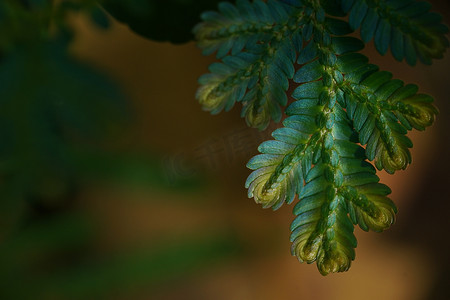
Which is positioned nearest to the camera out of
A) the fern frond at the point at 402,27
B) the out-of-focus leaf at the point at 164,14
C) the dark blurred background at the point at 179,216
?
the fern frond at the point at 402,27

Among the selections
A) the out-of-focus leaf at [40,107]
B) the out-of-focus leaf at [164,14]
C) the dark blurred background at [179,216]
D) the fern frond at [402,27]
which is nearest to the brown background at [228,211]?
the dark blurred background at [179,216]

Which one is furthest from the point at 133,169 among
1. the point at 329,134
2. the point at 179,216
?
the point at 329,134

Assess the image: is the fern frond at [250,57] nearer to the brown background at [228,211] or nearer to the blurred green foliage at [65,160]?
the blurred green foliage at [65,160]

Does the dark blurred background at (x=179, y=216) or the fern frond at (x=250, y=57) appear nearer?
the fern frond at (x=250, y=57)

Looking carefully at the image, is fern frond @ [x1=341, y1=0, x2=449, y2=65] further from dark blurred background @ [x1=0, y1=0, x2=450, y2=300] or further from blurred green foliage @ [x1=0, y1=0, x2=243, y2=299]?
dark blurred background @ [x1=0, y1=0, x2=450, y2=300]

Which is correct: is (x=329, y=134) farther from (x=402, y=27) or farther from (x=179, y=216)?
(x=179, y=216)

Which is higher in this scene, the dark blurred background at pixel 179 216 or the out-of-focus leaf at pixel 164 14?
the out-of-focus leaf at pixel 164 14

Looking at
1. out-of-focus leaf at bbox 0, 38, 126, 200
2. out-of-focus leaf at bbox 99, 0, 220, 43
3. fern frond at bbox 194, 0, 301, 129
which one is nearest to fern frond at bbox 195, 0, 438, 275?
fern frond at bbox 194, 0, 301, 129

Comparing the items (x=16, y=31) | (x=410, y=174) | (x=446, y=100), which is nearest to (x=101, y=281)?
(x=16, y=31)
